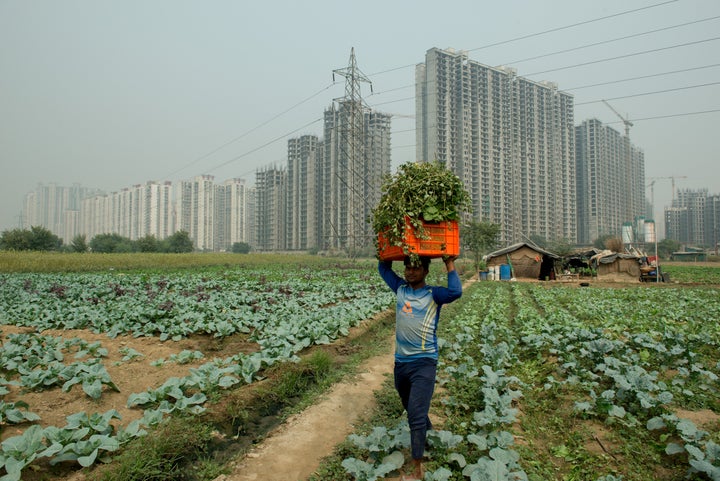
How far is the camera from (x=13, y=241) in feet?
164

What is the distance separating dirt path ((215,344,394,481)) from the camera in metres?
3.79

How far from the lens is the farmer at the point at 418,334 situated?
363cm

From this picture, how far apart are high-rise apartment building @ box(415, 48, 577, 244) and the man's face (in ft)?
118

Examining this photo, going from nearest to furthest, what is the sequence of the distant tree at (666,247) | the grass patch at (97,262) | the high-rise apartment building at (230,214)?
the grass patch at (97,262) → the distant tree at (666,247) → the high-rise apartment building at (230,214)

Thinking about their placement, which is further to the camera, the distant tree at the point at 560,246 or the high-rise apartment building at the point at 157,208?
the high-rise apartment building at the point at 157,208

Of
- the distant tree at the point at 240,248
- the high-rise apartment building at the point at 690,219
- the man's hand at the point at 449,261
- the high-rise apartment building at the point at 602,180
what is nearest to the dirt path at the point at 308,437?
the man's hand at the point at 449,261

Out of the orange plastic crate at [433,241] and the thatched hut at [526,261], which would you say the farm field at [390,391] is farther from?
the thatched hut at [526,261]

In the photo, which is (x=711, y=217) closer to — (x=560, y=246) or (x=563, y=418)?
(x=560, y=246)

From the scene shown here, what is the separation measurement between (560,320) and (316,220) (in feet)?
194

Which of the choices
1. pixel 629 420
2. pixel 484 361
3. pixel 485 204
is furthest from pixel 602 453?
pixel 485 204

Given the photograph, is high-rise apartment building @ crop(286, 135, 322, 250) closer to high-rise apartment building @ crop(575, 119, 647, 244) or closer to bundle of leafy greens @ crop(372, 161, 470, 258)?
high-rise apartment building @ crop(575, 119, 647, 244)

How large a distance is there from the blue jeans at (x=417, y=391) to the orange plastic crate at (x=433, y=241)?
102 centimetres

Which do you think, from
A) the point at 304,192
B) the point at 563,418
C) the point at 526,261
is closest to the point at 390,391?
the point at 563,418

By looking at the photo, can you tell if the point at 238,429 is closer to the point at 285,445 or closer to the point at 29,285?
the point at 285,445
